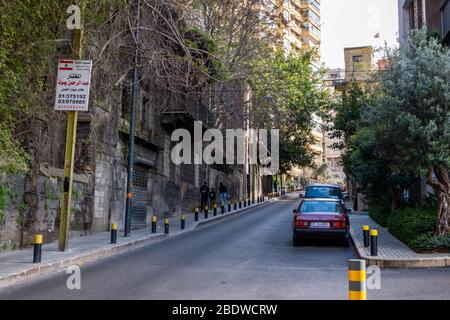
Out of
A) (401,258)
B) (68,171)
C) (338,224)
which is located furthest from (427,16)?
(68,171)

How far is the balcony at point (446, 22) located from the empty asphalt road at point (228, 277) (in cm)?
970

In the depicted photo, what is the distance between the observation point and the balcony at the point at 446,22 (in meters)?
18.3

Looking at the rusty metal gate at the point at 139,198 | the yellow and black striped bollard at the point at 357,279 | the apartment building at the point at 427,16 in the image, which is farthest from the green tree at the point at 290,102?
the yellow and black striped bollard at the point at 357,279

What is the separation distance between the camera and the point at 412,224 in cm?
1350

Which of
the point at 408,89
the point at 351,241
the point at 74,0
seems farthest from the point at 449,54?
the point at 74,0

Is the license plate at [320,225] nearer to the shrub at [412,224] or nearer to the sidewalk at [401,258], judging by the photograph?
the sidewalk at [401,258]

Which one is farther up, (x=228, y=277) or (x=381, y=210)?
(x=381, y=210)

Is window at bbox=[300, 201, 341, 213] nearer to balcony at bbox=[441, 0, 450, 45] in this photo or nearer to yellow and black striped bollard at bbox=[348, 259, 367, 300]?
balcony at bbox=[441, 0, 450, 45]

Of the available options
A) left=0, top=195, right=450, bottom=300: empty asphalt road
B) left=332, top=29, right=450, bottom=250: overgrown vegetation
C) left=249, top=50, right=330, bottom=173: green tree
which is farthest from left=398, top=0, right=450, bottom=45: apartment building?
left=0, top=195, right=450, bottom=300: empty asphalt road

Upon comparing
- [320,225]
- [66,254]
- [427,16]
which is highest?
[427,16]

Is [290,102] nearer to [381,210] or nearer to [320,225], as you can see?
[381,210]

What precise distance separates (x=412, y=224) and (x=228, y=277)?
675cm

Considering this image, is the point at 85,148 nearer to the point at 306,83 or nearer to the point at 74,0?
the point at 74,0

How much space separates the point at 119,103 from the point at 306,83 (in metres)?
30.9
